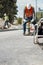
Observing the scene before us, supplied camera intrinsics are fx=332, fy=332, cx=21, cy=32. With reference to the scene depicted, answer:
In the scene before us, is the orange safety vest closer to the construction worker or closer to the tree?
the construction worker

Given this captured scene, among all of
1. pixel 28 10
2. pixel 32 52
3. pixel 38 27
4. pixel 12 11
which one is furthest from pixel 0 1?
pixel 32 52

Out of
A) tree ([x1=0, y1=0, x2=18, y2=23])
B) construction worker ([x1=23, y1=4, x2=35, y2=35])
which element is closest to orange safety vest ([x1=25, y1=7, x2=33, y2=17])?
construction worker ([x1=23, y1=4, x2=35, y2=35])

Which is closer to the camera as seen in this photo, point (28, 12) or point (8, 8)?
point (28, 12)

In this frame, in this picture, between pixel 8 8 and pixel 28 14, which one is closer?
pixel 28 14

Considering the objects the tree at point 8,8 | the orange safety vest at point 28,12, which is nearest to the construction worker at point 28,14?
the orange safety vest at point 28,12

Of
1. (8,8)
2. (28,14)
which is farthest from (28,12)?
(8,8)

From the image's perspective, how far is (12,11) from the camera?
41.3 meters

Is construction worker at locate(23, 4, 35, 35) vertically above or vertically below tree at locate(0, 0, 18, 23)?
above

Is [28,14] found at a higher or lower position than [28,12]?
lower

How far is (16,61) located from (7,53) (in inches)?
55.4

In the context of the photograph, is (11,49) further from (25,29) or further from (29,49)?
(25,29)

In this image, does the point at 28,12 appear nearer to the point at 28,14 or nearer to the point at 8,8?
the point at 28,14

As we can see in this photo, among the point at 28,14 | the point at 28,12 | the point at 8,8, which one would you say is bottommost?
the point at 8,8

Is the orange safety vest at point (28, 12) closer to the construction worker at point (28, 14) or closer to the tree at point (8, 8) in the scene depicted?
the construction worker at point (28, 14)
